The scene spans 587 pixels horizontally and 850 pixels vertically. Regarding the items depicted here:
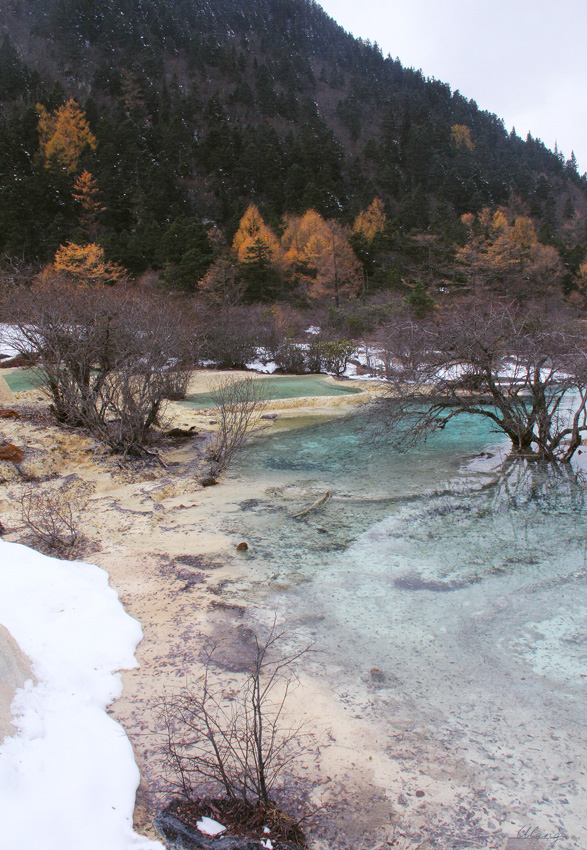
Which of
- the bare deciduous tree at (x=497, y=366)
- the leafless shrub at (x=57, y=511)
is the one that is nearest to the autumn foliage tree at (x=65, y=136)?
the bare deciduous tree at (x=497, y=366)

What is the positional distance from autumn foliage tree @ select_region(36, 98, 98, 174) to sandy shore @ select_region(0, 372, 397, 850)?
167ft

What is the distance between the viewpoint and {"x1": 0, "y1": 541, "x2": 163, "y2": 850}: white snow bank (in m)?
2.91

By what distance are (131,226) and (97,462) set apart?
46.9 metres

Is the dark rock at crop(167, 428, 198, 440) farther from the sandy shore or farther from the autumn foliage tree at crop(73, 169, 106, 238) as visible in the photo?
the autumn foliage tree at crop(73, 169, 106, 238)

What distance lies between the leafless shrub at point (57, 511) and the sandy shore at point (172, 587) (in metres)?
0.19

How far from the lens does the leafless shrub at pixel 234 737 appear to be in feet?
10.4

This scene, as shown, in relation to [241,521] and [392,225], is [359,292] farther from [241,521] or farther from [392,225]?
[241,521]

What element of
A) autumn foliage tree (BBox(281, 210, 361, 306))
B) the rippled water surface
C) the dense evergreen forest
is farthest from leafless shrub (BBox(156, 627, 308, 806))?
autumn foliage tree (BBox(281, 210, 361, 306))

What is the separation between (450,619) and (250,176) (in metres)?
66.3

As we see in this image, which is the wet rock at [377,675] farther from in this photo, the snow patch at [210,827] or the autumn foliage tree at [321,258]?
the autumn foliage tree at [321,258]

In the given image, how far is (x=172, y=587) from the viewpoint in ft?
20.0

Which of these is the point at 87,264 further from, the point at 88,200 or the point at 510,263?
the point at 510,263

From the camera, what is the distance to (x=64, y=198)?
51281 mm

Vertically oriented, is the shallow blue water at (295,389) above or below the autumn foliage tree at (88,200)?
below
